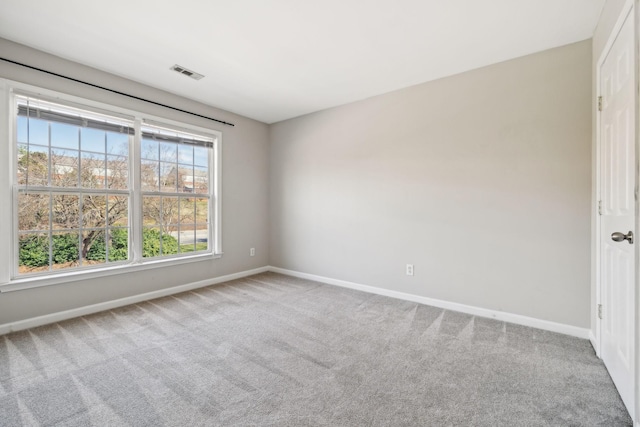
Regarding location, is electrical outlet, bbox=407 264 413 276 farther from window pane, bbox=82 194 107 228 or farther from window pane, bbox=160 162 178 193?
window pane, bbox=82 194 107 228

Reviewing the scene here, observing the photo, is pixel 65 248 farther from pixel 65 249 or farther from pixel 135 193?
pixel 135 193

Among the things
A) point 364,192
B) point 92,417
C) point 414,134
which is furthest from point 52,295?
point 414,134

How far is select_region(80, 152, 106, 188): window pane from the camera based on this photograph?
3016 mm

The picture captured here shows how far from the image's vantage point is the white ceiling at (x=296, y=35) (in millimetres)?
2082

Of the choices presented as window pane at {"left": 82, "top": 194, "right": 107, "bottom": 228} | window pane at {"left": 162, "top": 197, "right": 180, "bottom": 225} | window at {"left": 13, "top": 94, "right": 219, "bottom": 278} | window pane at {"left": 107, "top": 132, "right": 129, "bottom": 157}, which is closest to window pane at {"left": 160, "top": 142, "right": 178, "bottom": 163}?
window at {"left": 13, "top": 94, "right": 219, "bottom": 278}

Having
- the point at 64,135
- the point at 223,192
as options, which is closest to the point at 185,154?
the point at 223,192

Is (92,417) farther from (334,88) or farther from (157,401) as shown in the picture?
(334,88)

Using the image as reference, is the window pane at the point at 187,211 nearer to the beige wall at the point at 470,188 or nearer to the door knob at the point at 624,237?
the beige wall at the point at 470,188

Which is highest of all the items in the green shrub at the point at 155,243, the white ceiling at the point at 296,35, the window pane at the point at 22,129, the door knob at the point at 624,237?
the white ceiling at the point at 296,35

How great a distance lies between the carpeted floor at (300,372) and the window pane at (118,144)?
1.78m

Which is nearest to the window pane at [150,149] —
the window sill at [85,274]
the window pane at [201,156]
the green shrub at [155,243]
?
the window pane at [201,156]

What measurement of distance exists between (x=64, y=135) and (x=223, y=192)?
6.06ft

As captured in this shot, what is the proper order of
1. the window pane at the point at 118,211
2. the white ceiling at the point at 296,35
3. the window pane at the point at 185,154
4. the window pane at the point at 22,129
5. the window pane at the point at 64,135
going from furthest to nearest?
1. the window pane at the point at 185,154
2. the window pane at the point at 118,211
3. the window pane at the point at 64,135
4. the window pane at the point at 22,129
5. the white ceiling at the point at 296,35

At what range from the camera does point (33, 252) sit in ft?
8.93
